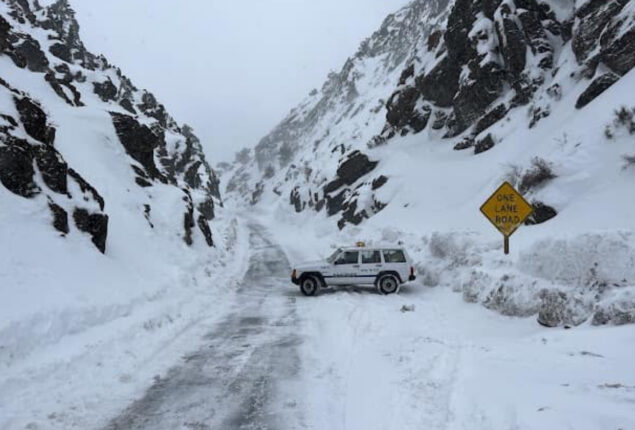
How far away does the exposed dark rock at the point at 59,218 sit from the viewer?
41.0ft

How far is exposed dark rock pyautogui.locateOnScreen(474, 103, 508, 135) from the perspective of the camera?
27.9 metres

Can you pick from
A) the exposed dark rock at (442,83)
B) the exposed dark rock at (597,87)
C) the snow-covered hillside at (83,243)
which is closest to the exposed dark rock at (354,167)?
the exposed dark rock at (442,83)

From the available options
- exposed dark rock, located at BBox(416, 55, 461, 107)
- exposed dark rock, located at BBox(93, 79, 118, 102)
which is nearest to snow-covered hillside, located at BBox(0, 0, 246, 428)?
exposed dark rock, located at BBox(416, 55, 461, 107)

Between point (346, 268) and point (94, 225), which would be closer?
point (94, 225)

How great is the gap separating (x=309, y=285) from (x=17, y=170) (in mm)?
9187

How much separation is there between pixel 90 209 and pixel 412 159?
2383 cm

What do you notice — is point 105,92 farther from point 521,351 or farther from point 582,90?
point 521,351

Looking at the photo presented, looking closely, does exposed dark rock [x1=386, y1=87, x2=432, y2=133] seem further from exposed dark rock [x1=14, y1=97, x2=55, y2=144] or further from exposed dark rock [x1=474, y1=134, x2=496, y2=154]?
exposed dark rock [x1=14, y1=97, x2=55, y2=144]

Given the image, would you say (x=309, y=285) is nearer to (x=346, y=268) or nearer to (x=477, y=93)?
(x=346, y=268)

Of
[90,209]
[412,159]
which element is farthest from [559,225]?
[412,159]

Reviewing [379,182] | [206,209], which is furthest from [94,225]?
[206,209]

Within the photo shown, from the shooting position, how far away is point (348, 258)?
16.5 metres

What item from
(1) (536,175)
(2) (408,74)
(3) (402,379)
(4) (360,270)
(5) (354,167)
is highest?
(2) (408,74)

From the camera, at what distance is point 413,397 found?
20.8 feet
